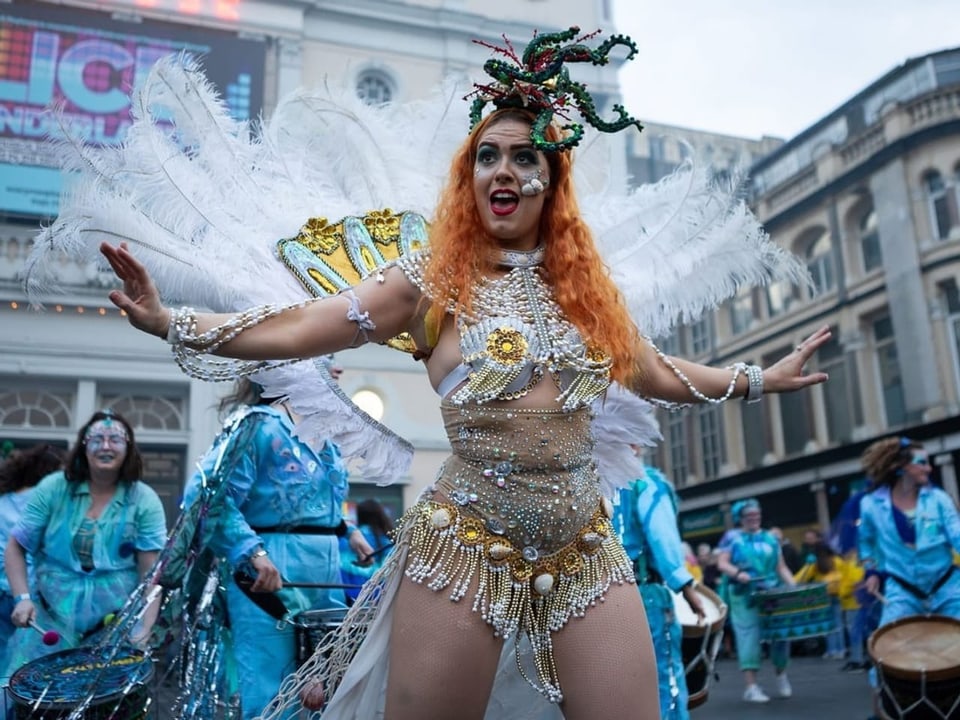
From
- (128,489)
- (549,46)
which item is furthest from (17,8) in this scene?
(549,46)

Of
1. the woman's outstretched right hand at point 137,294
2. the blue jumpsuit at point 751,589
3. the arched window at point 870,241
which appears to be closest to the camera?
the woman's outstretched right hand at point 137,294

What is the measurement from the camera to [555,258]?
8.21 feet

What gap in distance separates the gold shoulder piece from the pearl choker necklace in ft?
1.35

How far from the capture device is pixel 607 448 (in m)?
2.92

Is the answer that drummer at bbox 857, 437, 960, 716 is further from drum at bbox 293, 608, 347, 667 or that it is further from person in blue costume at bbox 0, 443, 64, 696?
person in blue costume at bbox 0, 443, 64, 696

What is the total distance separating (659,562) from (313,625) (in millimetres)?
2610

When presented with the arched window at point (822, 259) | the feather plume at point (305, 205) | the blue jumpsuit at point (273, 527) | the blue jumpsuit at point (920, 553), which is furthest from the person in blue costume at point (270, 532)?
the arched window at point (822, 259)

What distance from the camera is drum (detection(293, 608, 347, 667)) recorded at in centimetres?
295

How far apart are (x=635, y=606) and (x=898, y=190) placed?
1990cm

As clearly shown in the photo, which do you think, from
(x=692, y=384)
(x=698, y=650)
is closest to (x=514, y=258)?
(x=692, y=384)

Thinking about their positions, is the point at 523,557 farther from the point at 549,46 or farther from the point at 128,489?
the point at 128,489

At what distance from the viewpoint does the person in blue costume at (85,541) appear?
170 inches

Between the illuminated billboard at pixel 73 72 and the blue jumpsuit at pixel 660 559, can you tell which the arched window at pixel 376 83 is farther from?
the blue jumpsuit at pixel 660 559

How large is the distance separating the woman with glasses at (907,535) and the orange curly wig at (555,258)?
4.24 metres
